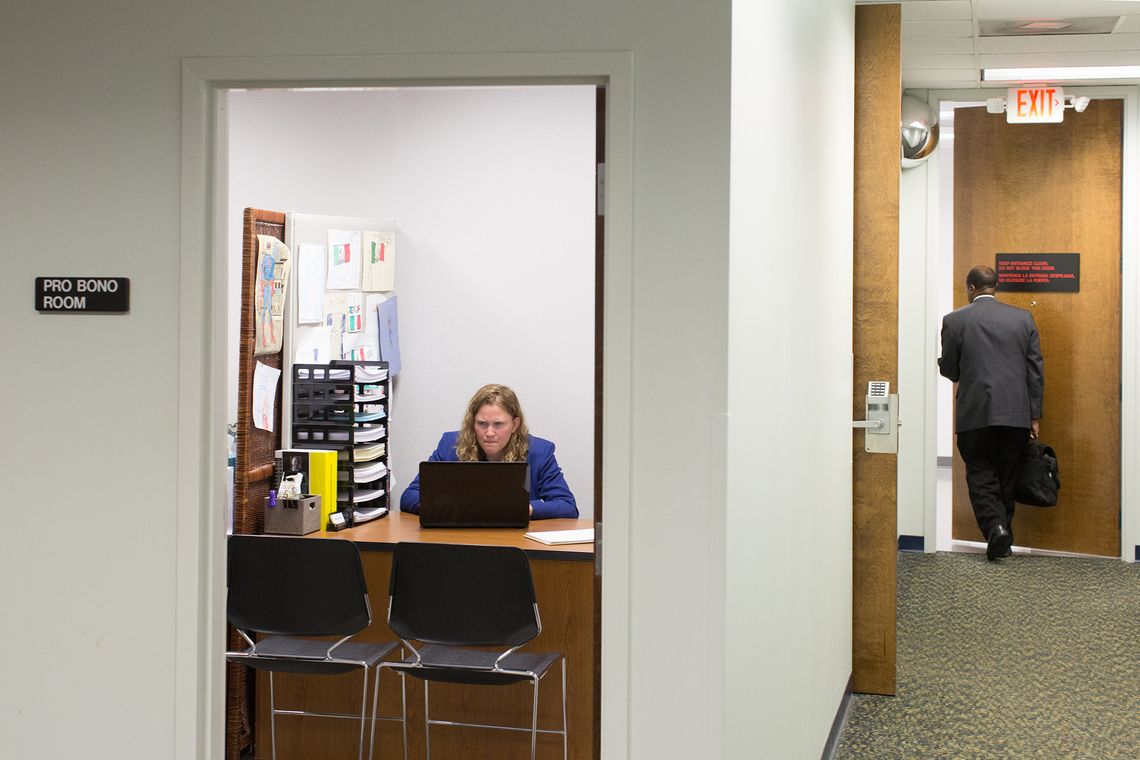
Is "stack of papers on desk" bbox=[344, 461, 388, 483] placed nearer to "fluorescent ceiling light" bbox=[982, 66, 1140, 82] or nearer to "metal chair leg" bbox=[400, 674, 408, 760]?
"metal chair leg" bbox=[400, 674, 408, 760]

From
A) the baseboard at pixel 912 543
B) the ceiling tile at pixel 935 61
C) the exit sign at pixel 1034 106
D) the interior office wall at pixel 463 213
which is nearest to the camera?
the interior office wall at pixel 463 213

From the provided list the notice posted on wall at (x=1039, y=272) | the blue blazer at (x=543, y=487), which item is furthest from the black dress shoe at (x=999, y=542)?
the blue blazer at (x=543, y=487)

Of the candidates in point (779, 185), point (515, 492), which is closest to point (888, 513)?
point (515, 492)

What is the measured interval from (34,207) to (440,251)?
138 inches

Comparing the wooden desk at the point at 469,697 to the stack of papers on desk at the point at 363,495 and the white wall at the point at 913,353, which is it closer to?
the stack of papers on desk at the point at 363,495

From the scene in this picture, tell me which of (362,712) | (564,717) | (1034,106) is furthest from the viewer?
(1034,106)

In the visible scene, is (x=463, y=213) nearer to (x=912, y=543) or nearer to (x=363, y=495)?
(x=363, y=495)

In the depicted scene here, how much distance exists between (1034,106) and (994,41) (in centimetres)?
104

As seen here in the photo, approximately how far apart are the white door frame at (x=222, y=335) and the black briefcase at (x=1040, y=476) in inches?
228

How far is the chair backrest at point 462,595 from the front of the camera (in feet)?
12.2

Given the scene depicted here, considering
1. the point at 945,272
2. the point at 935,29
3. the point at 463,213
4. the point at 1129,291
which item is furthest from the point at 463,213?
the point at 945,272

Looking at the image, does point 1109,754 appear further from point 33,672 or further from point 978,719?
point 33,672

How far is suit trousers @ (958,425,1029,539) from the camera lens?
772 centimetres

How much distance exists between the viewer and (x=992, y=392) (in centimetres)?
759
